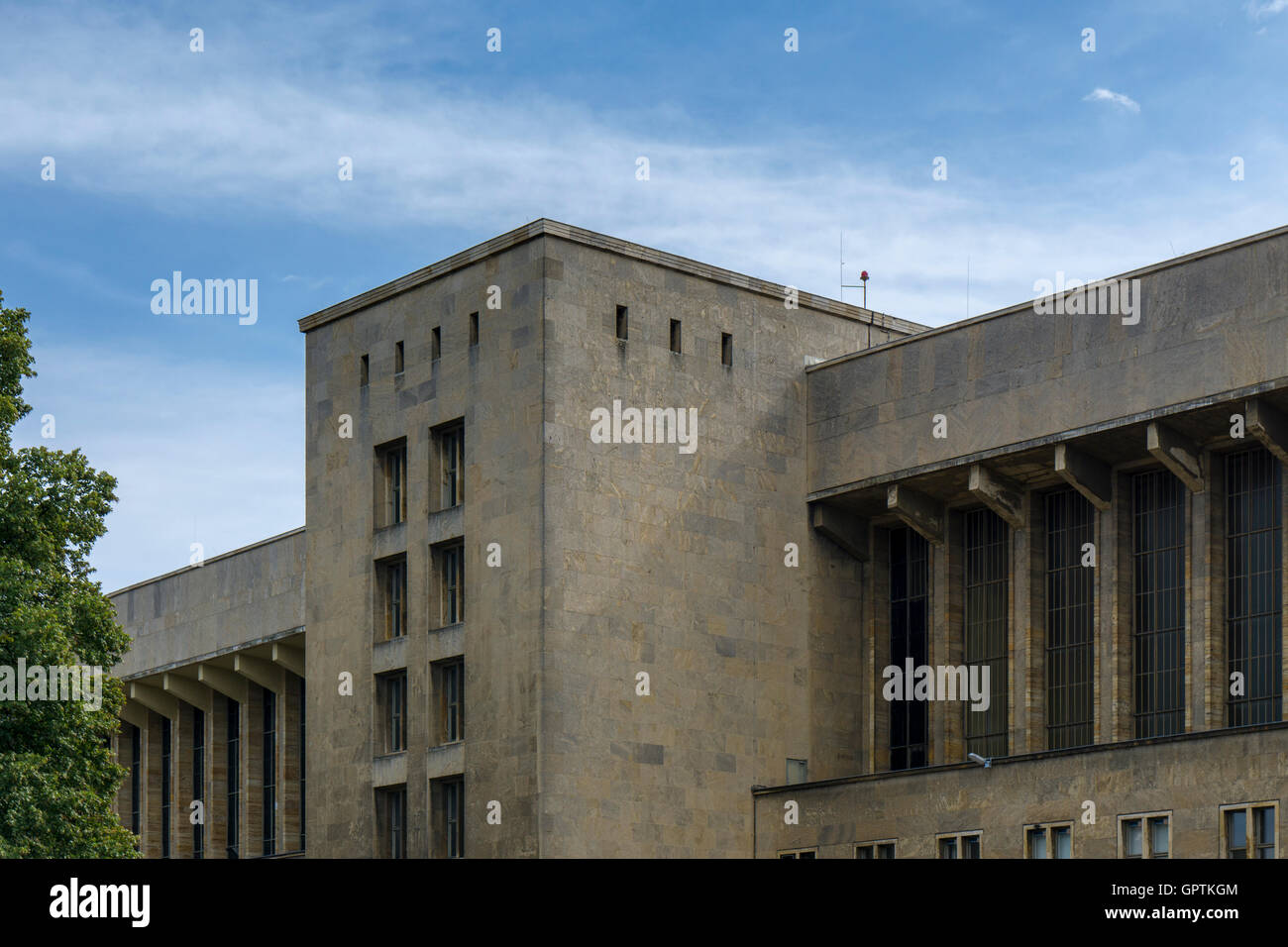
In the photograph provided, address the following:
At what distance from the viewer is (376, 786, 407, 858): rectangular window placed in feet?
152

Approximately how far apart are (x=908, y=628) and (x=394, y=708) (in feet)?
37.0

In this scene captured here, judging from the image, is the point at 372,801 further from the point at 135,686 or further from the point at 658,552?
the point at 135,686

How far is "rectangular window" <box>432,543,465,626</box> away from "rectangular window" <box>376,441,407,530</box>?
1654 mm

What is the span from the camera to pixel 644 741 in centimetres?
4425

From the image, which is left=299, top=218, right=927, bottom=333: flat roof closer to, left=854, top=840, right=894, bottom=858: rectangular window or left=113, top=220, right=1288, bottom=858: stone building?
left=113, top=220, right=1288, bottom=858: stone building

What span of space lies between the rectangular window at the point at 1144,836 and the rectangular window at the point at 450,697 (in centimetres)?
1366

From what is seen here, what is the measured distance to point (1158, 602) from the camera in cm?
4388

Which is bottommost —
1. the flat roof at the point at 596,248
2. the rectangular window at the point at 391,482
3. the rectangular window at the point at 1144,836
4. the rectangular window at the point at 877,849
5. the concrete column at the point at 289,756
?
the rectangular window at the point at 877,849

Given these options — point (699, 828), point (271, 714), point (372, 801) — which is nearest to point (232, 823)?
point (271, 714)

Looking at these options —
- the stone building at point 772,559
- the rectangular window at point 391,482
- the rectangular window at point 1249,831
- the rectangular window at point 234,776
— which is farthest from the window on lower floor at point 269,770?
the rectangular window at point 1249,831

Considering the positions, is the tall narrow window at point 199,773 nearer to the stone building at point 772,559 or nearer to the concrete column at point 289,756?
the concrete column at point 289,756

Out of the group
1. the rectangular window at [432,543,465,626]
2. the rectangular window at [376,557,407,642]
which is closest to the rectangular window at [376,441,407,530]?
the rectangular window at [376,557,407,642]

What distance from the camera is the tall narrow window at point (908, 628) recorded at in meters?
47.8
